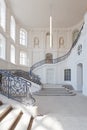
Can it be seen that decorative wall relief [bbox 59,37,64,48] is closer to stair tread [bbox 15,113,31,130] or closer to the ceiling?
the ceiling

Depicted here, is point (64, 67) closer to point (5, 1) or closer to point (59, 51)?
point (59, 51)

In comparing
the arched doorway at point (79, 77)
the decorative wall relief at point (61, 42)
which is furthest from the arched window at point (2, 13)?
the decorative wall relief at point (61, 42)

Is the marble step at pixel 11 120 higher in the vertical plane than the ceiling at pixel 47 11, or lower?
lower

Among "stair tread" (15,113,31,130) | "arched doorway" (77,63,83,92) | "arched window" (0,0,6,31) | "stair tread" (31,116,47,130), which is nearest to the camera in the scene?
"stair tread" (15,113,31,130)

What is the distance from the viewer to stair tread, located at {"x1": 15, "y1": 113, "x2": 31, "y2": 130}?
15.3 ft

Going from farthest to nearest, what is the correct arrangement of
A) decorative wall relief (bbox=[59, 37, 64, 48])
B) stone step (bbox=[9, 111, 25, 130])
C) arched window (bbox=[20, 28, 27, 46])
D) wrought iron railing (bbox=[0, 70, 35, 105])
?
decorative wall relief (bbox=[59, 37, 64, 48]), arched window (bbox=[20, 28, 27, 46]), wrought iron railing (bbox=[0, 70, 35, 105]), stone step (bbox=[9, 111, 25, 130])

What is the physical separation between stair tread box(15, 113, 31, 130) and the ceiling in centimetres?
1279

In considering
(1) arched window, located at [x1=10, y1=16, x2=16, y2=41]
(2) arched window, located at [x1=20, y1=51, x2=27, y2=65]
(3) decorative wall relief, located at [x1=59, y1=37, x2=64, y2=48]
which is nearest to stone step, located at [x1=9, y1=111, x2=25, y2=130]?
(1) arched window, located at [x1=10, y1=16, x2=16, y2=41]

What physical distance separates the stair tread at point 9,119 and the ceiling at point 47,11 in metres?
12.7

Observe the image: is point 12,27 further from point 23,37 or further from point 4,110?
point 4,110

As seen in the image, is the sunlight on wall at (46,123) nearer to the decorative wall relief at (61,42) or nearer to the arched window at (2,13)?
the arched window at (2,13)

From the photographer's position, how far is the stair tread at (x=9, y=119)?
171 inches

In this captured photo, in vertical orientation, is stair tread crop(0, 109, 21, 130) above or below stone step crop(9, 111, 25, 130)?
above

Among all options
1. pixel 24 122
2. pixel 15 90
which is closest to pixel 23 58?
pixel 15 90
